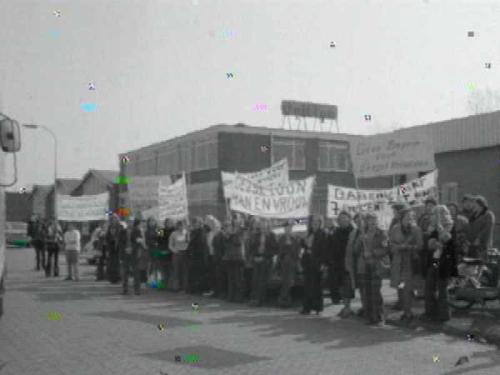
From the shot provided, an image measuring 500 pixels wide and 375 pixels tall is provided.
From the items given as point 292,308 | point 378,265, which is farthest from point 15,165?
point 292,308

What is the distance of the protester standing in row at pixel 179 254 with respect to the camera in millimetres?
17812

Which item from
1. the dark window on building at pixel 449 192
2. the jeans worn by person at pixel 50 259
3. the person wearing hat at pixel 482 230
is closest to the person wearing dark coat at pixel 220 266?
the person wearing hat at pixel 482 230

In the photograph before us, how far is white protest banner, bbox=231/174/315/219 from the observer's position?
733 inches

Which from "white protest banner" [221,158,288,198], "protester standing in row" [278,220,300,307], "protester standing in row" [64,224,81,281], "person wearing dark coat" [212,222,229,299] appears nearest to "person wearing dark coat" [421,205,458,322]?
"protester standing in row" [278,220,300,307]

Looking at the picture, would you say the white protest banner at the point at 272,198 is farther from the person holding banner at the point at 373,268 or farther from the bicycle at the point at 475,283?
the person holding banner at the point at 373,268

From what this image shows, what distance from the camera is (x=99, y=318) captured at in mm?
12438

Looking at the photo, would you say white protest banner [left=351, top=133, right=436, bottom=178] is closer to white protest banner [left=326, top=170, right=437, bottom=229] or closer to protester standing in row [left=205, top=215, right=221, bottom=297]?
white protest banner [left=326, top=170, right=437, bottom=229]

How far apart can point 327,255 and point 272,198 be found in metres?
5.71

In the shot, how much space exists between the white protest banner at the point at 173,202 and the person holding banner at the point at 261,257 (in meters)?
5.69

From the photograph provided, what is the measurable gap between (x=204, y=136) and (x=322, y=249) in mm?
35878

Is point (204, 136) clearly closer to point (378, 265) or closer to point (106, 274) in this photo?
point (106, 274)

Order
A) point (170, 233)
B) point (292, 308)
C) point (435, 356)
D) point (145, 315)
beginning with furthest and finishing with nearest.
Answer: point (170, 233), point (292, 308), point (145, 315), point (435, 356)

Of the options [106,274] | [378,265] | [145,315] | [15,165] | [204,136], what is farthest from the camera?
[204,136]

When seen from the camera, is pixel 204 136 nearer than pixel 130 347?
No
